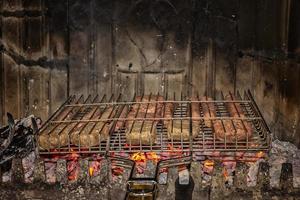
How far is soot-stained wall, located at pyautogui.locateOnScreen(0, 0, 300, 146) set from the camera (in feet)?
19.5

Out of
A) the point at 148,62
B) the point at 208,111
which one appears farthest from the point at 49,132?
the point at 148,62

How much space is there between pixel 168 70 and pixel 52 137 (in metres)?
2.42

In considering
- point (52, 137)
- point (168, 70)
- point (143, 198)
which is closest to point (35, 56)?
point (168, 70)

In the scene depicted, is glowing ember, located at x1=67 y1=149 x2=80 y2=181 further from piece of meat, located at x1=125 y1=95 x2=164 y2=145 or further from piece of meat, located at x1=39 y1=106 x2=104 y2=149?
piece of meat, located at x1=125 y1=95 x2=164 y2=145

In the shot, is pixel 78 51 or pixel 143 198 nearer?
pixel 143 198

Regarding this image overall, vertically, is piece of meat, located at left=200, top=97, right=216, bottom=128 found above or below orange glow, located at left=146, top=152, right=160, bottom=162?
above

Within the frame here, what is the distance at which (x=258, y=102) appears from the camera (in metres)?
5.93

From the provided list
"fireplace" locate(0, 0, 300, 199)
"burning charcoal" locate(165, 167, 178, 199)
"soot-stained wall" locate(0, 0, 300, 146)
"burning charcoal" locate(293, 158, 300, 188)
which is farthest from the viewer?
"soot-stained wall" locate(0, 0, 300, 146)

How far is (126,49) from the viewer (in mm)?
6070

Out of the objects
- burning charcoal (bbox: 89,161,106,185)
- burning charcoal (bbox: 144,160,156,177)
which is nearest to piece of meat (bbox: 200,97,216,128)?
burning charcoal (bbox: 144,160,156,177)

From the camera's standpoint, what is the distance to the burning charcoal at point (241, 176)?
3994 millimetres

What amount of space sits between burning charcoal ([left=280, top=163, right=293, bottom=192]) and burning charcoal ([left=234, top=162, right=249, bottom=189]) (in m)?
0.33

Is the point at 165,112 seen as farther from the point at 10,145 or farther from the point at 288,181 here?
the point at 10,145

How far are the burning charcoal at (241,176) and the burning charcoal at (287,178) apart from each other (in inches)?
13.2
